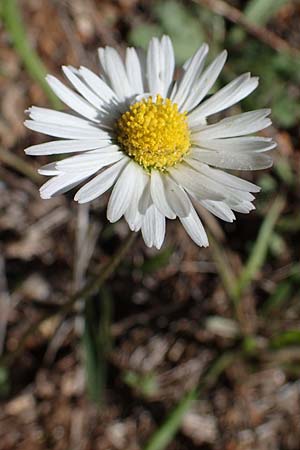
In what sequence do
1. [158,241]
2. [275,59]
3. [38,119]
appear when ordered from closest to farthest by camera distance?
[158,241]
[38,119]
[275,59]

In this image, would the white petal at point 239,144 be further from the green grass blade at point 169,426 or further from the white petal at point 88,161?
the green grass blade at point 169,426

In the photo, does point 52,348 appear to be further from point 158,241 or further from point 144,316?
point 158,241

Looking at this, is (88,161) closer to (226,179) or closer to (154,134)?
(154,134)

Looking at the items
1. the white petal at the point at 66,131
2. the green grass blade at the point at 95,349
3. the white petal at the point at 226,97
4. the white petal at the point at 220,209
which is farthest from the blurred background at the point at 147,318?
the white petal at the point at 220,209

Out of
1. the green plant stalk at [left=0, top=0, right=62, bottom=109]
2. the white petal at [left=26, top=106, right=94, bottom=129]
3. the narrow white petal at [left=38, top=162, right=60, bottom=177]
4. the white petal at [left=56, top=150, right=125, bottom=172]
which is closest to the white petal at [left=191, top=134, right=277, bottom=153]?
Result: the white petal at [left=56, top=150, right=125, bottom=172]

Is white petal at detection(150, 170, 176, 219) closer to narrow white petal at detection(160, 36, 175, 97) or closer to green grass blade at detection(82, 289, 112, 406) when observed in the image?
narrow white petal at detection(160, 36, 175, 97)

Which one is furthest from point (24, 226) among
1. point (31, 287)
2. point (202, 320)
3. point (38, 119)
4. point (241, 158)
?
point (241, 158)
